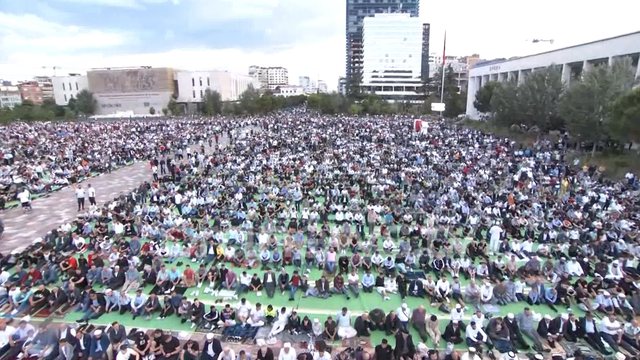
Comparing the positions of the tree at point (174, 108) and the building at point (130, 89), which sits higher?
the building at point (130, 89)

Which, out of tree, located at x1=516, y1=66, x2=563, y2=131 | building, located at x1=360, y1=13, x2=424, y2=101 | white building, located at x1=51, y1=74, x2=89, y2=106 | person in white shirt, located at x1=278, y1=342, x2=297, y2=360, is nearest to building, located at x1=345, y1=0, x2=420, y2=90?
building, located at x1=360, y1=13, x2=424, y2=101

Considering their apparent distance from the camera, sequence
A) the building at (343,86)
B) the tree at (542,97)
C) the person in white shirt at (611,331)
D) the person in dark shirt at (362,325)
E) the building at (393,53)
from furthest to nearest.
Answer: the building at (393,53), the building at (343,86), the tree at (542,97), the person in dark shirt at (362,325), the person in white shirt at (611,331)

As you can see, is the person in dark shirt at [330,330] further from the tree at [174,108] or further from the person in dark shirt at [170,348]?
the tree at [174,108]

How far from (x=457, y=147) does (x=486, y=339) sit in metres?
21.8

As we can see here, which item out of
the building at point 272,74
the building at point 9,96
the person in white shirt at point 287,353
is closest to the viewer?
the person in white shirt at point 287,353

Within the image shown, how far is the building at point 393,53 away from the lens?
339 ft

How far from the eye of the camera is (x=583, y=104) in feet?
79.6

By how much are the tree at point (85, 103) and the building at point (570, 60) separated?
222 feet

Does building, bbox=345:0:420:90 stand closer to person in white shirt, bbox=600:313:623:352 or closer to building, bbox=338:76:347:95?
building, bbox=338:76:347:95

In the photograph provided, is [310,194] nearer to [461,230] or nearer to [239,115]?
[461,230]

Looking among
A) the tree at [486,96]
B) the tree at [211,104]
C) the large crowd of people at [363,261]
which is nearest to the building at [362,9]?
the tree at [211,104]

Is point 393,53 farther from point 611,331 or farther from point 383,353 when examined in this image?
point 383,353

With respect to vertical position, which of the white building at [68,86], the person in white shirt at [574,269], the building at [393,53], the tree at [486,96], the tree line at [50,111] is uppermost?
the building at [393,53]

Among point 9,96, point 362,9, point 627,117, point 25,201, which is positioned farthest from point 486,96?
point 9,96
